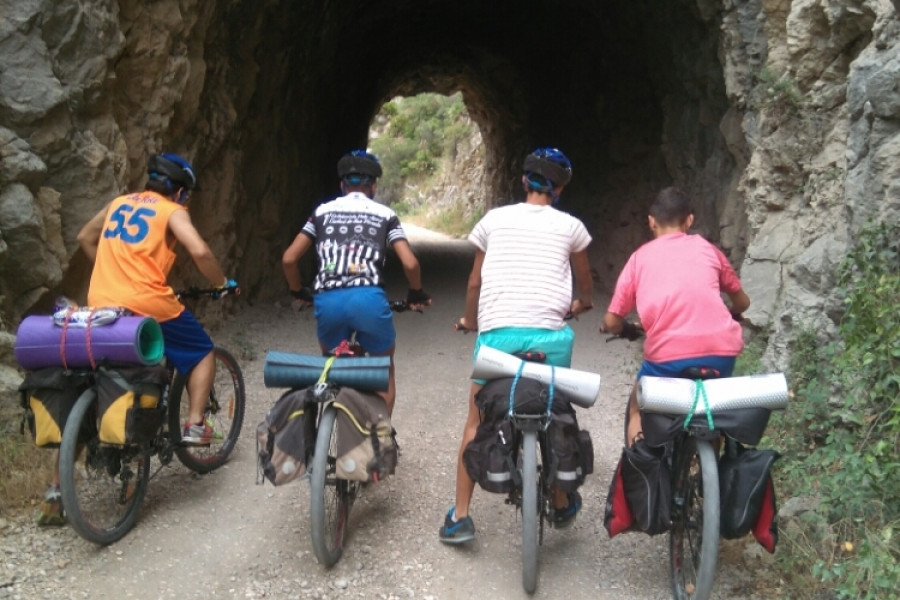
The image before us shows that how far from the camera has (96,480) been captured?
429 centimetres

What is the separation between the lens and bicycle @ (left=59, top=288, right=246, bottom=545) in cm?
374

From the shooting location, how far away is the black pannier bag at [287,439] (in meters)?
3.74

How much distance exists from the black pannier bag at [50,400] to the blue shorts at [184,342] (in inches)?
25.3

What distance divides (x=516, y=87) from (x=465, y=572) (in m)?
15.8

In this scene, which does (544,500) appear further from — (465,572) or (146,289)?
(146,289)

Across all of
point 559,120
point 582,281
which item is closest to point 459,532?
point 582,281

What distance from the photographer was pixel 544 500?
12.5 ft

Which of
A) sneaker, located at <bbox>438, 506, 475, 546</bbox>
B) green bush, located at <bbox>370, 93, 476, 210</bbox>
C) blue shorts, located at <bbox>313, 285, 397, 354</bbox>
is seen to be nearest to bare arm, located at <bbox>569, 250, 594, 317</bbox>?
blue shorts, located at <bbox>313, 285, 397, 354</bbox>

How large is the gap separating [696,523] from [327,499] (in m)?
1.87

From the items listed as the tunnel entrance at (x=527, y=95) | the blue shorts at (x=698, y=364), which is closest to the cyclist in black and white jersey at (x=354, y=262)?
the blue shorts at (x=698, y=364)

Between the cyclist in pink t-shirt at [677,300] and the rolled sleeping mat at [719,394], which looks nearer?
the rolled sleeping mat at [719,394]

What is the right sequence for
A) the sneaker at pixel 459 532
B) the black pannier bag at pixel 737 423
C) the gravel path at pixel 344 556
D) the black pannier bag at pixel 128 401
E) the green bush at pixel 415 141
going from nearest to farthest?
the black pannier bag at pixel 737 423 < the gravel path at pixel 344 556 < the black pannier bag at pixel 128 401 < the sneaker at pixel 459 532 < the green bush at pixel 415 141

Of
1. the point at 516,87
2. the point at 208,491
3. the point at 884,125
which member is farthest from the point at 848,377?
the point at 516,87

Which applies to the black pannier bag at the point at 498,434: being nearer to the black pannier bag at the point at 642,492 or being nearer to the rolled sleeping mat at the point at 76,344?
the black pannier bag at the point at 642,492
